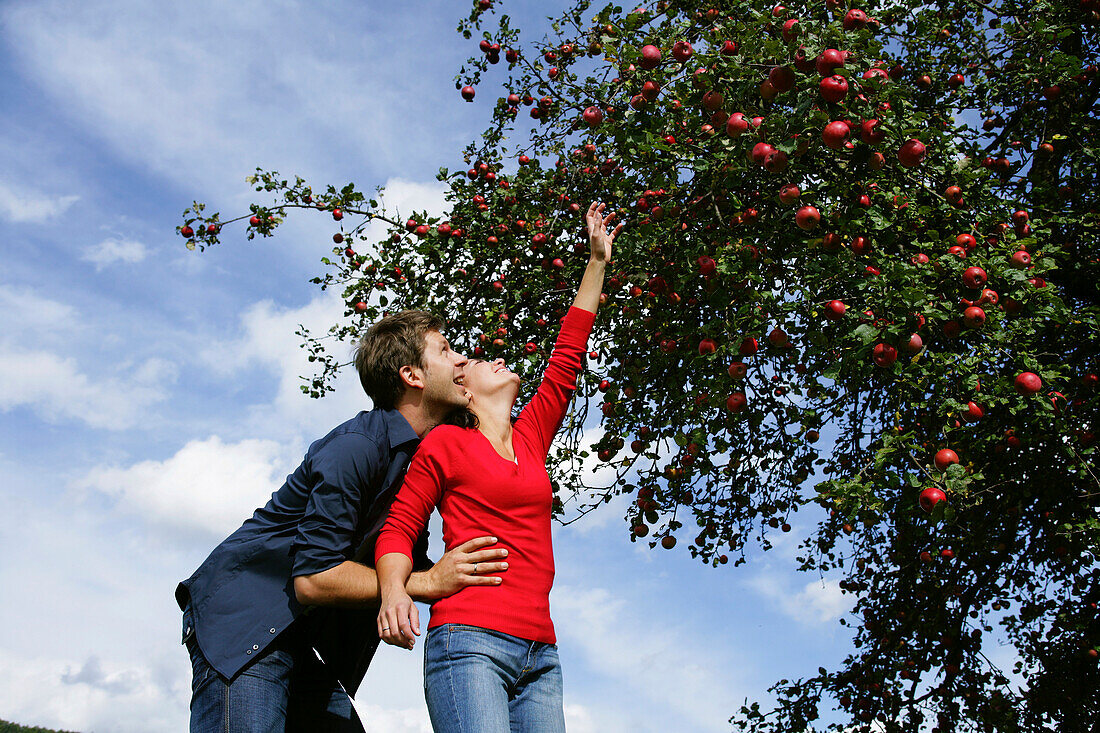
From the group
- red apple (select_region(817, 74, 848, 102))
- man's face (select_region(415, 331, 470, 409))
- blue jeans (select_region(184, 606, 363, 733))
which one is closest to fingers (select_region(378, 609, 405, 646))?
blue jeans (select_region(184, 606, 363, 733))

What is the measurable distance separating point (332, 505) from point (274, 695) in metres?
0.60

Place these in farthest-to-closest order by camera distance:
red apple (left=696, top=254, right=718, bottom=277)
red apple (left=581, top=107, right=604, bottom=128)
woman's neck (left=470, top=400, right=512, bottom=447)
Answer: red apple (left=581, top=107, right=604, bottom=128) → red apple (left=696, top=254, right=718, bottom=277) → woman's neck (left=470, top=400, right=512, bottom=447)

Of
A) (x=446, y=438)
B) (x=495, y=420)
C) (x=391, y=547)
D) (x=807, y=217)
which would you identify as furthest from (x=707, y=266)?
(x=391, y=547)

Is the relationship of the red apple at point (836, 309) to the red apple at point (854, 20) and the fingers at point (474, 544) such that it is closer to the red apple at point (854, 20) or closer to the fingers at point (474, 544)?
the red apple at point (854, 20)

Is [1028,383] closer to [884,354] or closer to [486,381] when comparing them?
[884,354]

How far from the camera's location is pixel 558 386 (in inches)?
116

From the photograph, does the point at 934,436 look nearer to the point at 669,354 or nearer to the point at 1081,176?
the point at 669,354

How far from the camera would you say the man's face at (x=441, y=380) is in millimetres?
2727

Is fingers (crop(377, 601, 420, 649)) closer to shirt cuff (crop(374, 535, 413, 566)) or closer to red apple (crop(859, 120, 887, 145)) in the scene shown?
shirt cuff (crop(374, 535, 413, 566))

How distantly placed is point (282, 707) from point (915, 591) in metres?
5.64

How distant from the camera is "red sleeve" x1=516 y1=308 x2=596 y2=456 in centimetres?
283

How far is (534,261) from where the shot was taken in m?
5.07

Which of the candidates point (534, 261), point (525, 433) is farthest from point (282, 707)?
point (534, 261)

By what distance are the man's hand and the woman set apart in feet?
0.05
